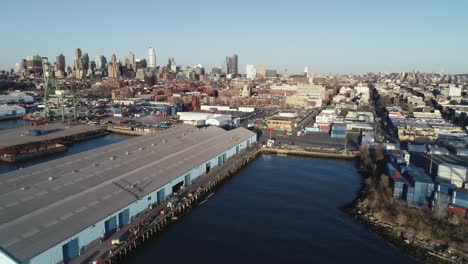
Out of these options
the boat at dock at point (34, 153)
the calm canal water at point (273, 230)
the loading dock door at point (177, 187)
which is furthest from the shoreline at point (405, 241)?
the boat at dock at point (34, 153)

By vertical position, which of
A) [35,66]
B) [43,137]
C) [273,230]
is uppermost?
[35,66]

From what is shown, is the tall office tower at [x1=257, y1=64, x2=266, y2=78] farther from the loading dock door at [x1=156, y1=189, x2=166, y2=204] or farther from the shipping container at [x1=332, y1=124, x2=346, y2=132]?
the loading dock door at [x1=156, y1=189, x2=166, y2=204]

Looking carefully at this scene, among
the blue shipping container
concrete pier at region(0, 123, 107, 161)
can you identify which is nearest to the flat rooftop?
concrete pier at region(0, 123, 107, 161)

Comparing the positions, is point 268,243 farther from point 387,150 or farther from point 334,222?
point 387,150

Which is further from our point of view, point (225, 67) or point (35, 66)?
point (225, 67)

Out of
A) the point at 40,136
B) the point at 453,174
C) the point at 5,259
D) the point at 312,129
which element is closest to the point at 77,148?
the point at 40,136

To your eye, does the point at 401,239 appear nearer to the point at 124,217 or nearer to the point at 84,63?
the point at 124,217

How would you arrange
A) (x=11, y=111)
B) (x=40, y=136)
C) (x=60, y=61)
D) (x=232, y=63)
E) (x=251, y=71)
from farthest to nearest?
1. (x=232, y=63)
2. (x=251, y=71)
3. (x=60, y=61)
4. (x=11, y=111)
5. (x=40, y=136)

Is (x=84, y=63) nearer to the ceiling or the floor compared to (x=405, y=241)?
nearer to the ceiling
